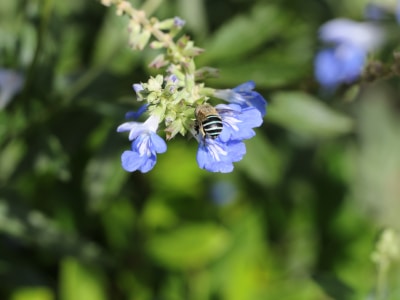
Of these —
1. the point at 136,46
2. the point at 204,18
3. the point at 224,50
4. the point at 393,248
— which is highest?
the point at 204,18

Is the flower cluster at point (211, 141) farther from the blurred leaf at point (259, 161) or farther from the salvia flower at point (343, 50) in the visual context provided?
the blurred leaf at point (259, 161)

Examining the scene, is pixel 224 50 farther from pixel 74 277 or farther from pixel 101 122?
pixel 74 277

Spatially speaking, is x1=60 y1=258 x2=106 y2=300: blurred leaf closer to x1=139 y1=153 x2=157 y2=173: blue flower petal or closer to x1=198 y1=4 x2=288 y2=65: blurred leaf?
x1=198 y1=4 x2=288 y2=65: blurred leaf

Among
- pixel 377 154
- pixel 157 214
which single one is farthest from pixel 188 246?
pixel 377 154

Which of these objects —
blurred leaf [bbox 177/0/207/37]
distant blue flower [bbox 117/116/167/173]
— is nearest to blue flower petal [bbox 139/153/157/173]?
distant blue flower [bbox 117/116/167/173]

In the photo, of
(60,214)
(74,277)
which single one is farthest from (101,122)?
(74,277)

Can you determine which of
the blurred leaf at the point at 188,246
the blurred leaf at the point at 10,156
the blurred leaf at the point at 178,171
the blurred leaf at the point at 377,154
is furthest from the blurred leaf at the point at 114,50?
the blurred leaf at the point at 377,154
